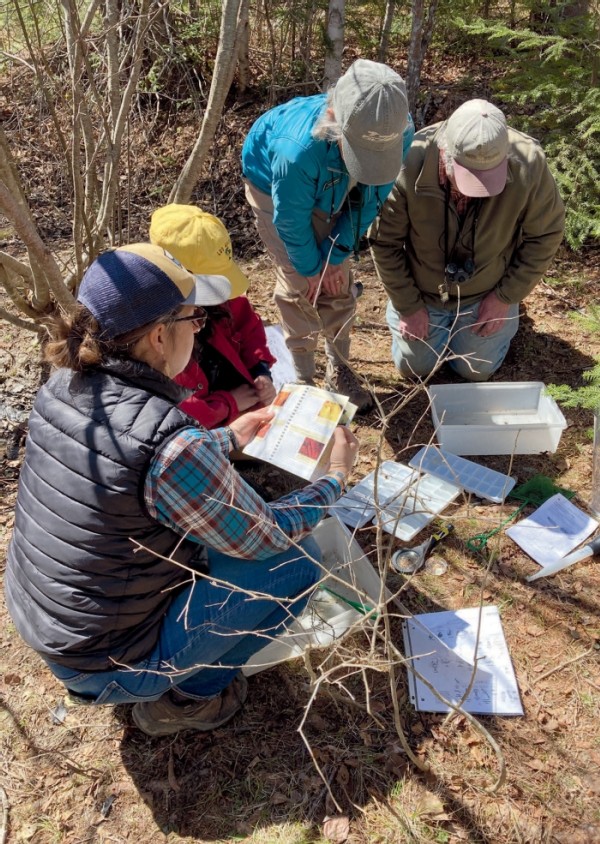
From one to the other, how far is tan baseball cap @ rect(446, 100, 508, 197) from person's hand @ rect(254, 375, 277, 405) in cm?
118

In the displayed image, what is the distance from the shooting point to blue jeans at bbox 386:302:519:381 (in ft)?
10.8

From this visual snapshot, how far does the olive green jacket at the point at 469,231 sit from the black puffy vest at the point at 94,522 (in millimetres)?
1693

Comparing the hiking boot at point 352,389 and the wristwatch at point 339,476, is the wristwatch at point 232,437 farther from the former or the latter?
the hiking boot at point 352,389

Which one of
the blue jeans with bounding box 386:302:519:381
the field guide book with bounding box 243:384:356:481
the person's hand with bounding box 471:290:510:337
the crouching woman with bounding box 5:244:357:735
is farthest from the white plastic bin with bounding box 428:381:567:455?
the crouching woman with bounding box 5:244:357:735

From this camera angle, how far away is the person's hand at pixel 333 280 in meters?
2.99

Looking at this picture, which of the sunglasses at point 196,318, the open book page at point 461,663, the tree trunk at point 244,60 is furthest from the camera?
the tree trunk at point 244,60

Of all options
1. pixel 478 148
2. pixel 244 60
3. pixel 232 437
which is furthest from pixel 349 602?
pixel 244 60

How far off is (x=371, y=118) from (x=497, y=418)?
1671 millimetres

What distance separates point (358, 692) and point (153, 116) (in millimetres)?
5479

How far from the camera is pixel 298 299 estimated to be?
9.78ft

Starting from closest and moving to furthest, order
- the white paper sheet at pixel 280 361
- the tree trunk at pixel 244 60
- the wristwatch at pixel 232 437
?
1. the wristwatch at pixel 232 437
2. the white paper sheet at pixel 280 361
3. the tree trunk at pixel 244 60

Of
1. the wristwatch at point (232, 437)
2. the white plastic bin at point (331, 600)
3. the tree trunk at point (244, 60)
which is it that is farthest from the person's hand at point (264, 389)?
the tree trunk at point (244, 60)

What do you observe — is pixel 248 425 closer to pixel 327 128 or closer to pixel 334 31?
pixel 327 128

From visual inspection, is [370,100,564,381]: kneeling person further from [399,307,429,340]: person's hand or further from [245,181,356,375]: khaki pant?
[245,181,356,375]: khaki pant
